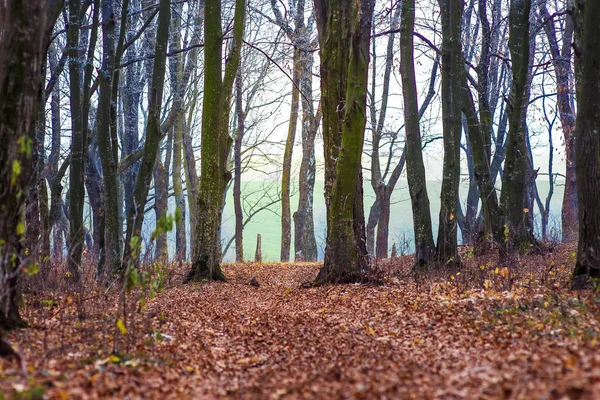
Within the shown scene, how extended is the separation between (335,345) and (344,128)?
4536mm

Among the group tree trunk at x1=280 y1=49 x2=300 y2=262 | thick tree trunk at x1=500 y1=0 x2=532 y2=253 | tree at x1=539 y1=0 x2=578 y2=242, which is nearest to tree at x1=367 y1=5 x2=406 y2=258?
tree trunk at x1=280 y1=49 x2=300 y2=262

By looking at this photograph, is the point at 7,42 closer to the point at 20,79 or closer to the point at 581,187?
the point at 20,79

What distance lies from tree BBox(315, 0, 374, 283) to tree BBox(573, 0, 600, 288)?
128 inches

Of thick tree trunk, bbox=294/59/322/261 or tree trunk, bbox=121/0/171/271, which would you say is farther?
thick tree trunk, bbox=294/59/322/261

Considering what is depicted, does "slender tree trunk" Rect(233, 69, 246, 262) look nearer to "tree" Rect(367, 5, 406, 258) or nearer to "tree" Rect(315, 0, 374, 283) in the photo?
"tree" Rect(367, 5, 406, 258)

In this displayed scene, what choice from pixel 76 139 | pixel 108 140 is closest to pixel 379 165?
pixel 108 140

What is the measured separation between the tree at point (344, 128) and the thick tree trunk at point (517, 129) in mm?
3431

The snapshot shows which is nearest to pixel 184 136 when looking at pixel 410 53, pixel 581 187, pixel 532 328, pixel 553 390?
pixel 410 53

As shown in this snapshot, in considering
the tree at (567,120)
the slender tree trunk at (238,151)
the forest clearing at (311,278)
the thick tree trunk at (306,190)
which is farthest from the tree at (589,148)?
the slender tree trunk at (238,151)

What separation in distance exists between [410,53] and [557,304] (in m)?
7.00

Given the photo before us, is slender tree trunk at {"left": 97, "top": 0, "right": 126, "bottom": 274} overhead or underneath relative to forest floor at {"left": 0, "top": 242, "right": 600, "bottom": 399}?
overhead

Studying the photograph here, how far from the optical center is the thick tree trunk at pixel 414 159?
37.2ft

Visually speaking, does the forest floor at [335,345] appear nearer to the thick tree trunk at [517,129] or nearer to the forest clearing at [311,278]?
the forest clearing at [311,278]

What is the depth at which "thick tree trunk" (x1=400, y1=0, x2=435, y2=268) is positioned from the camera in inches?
447
